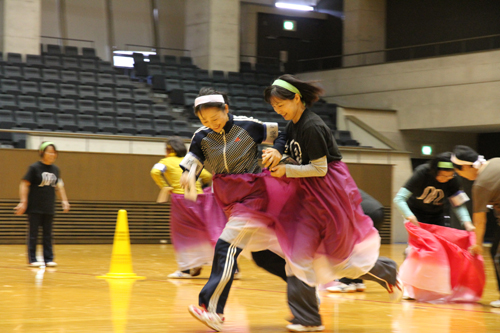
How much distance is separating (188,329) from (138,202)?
882 cm

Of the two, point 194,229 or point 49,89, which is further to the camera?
point 49,89

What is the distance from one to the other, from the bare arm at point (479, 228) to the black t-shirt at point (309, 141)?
1592 mm

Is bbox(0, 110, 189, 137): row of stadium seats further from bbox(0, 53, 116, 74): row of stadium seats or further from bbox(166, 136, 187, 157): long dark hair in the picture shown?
bbox(166, 136, 187, 157): long dark hair

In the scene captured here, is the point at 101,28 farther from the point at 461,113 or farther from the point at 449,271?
the point at 449,271

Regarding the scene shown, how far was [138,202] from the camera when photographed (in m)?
12.6

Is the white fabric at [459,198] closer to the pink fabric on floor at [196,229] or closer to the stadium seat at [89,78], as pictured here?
the pink fabric on floor at [196,229]

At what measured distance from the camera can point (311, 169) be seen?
4.00 meters

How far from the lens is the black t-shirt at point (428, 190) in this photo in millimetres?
5965

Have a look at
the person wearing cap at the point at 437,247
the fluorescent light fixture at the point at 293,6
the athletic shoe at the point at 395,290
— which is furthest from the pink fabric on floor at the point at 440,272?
the fluorescent light fixture at the point at 293,6

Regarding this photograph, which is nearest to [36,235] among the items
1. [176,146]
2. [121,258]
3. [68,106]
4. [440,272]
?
[121,258]

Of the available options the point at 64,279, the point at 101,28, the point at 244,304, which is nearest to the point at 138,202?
the point at 64,279

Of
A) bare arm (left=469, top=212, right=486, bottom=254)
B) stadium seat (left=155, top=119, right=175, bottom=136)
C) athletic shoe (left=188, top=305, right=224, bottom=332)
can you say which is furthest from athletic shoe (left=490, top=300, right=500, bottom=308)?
stadium seat (left=155, top=119, right=175, bottom=136)

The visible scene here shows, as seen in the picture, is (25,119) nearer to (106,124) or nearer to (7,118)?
(7,118)

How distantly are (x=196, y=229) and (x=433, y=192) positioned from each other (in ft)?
8.52
